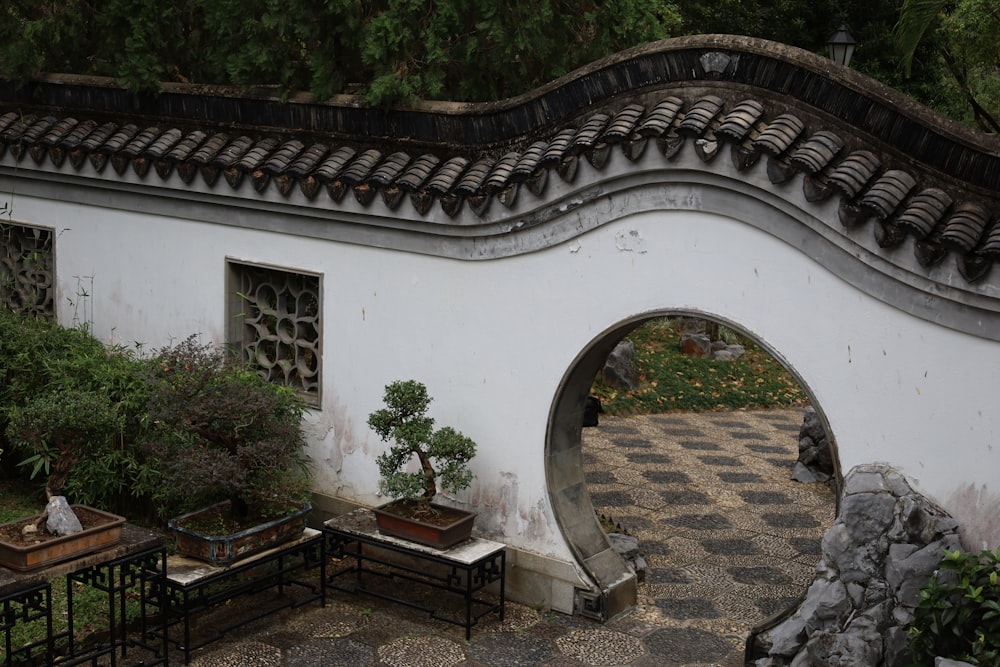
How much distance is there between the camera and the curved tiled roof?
5980mm

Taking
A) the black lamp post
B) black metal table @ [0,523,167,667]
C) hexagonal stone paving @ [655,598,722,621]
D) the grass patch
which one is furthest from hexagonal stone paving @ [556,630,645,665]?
the black lamp post

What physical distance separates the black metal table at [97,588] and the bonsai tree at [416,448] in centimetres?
163

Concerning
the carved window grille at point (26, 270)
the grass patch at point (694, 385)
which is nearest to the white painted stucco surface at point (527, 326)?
the carved window grille at point (26, 270)

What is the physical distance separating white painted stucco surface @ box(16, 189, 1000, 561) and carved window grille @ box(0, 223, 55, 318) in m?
0.25

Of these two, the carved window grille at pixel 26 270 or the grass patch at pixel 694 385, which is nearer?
the carved window grille at pixel 26 270

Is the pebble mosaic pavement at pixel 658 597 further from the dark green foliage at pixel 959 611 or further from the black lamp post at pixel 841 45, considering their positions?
the black lamp post at pixel 841 45

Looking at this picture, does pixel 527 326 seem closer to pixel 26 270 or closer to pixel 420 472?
pixel 420 472

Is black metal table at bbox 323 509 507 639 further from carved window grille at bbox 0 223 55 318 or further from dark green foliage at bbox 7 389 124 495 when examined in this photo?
carved window grille at bbox 0 223 55 318

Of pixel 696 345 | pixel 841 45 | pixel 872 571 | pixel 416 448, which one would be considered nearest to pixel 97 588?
pixel 416 448

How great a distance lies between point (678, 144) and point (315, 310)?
3.78m

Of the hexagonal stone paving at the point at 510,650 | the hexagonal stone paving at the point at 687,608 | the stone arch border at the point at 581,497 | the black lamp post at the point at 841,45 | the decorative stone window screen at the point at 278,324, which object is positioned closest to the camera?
the hexagonal stone paving at the point at 510,650

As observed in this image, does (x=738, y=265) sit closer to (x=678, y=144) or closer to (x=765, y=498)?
(x=678, y=144)

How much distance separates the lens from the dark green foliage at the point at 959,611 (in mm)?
5480

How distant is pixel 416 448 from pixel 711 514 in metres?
3.79
